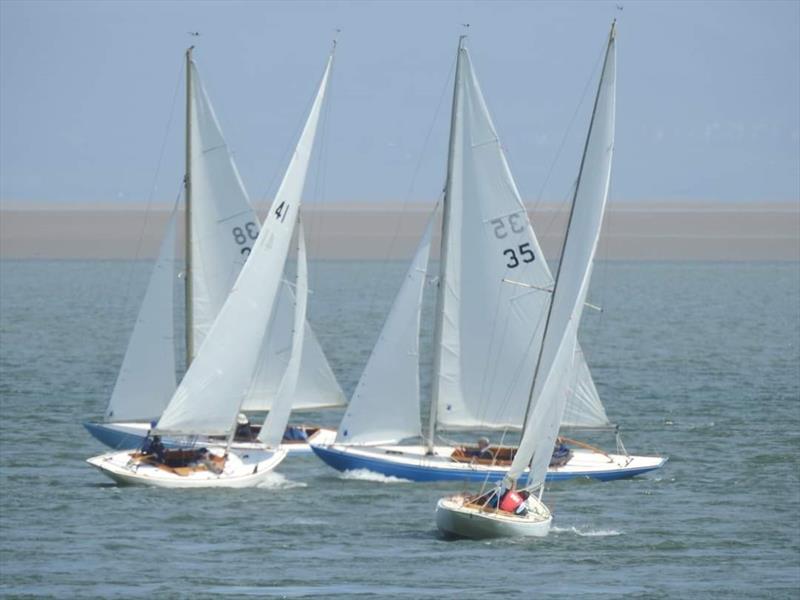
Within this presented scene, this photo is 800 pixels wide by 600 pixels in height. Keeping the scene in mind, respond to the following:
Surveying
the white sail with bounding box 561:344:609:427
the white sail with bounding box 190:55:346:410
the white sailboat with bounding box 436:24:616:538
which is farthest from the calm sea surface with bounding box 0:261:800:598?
the white sail with bounding box 190:55:346:410

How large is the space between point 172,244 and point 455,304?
22.0ft

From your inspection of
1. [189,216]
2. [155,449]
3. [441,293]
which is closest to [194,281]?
[189,216]

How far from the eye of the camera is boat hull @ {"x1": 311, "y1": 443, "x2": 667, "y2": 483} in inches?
1752

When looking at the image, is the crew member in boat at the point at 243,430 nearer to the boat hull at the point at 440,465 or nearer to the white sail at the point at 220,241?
the white sail at the point at 220,241

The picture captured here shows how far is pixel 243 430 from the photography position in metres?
47.8

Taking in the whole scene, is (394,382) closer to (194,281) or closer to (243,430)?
(243,430)

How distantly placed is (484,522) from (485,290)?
28.3 ft

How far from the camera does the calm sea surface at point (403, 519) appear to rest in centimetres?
3484

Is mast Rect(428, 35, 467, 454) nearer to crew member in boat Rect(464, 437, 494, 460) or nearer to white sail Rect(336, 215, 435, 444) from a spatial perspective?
white sail Rect(336, 215, 435, 444)

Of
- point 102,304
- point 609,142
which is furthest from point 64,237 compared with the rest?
point 609,142

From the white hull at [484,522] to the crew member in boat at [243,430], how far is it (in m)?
10.0

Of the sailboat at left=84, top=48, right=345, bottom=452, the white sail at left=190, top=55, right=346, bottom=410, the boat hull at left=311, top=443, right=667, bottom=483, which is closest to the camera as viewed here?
the boat hull at left=311, top=443, right=667, bottom=483

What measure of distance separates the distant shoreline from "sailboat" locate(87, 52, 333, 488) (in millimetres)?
106821


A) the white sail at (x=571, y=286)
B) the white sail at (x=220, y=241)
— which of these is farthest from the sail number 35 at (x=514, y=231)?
the white sail at (x=220, y=241)
